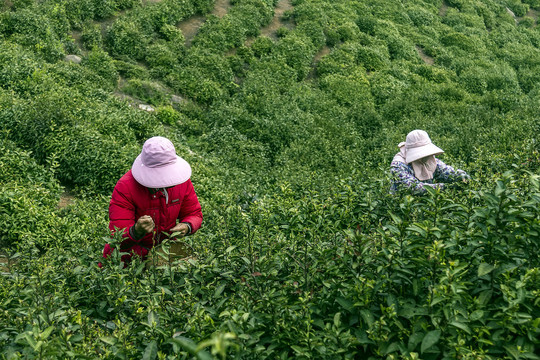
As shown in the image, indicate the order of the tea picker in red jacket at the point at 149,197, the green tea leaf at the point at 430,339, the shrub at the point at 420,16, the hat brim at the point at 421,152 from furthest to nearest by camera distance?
1. the shrub at the point at 420,16
2. the hat brim at the point at 421,152
3. the tea picker in red jacket at the point at 149,197
4. the green tea leaf at the point at 430,339

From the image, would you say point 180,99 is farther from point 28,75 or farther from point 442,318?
point 442,318

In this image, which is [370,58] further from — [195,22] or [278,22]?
[195,22]

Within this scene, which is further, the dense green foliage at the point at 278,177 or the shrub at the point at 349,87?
the shrub at the point at 349,87

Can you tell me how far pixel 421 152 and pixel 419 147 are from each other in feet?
0.28

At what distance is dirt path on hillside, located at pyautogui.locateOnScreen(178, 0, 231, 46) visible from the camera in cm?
1419

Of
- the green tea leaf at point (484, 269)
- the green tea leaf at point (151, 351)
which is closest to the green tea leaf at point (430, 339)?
the green tea leaf at point (484, 269)

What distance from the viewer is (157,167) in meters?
4.17

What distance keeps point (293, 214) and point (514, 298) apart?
7.25ft

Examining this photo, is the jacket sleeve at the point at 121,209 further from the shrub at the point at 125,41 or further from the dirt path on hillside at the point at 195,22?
the dirt path on hillside at the point at 195,22

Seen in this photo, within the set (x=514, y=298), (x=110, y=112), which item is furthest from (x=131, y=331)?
(x=110, y=112)

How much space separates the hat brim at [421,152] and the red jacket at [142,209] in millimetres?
2648

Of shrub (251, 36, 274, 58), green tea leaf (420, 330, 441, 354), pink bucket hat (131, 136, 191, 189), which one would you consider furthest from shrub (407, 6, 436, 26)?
green tea leaf (420, 330, 441, 354)

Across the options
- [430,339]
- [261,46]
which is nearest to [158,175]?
[430,339]

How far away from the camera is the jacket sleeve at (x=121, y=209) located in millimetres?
4180
